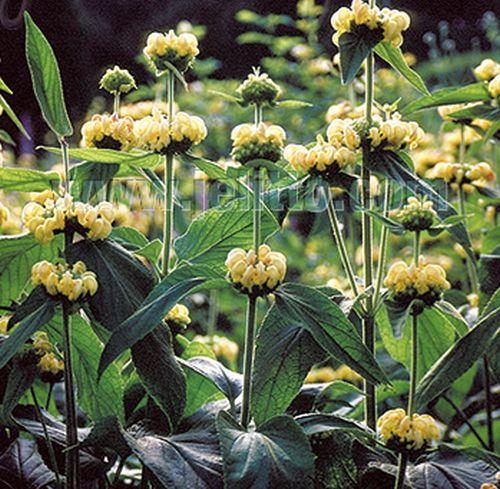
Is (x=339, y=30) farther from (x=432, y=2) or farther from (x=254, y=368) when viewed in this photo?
(x=432, y=2)

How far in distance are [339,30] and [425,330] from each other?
34cm

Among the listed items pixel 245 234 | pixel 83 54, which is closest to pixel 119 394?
pixel 245 234

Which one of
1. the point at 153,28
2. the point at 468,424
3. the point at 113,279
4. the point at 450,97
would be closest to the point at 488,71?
the point at 450,97

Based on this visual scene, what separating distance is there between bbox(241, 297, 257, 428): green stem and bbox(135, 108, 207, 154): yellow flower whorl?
0.18 m

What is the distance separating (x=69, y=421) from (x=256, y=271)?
0.21 m

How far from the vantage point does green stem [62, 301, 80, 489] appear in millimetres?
721

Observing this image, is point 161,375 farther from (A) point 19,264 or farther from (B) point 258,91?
(B) point 258,91

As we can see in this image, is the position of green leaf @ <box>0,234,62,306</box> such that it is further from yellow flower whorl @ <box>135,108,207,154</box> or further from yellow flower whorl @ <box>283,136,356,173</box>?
yellow flower whorl @ <box>283,136,356,173</box>

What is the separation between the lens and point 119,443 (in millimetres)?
712

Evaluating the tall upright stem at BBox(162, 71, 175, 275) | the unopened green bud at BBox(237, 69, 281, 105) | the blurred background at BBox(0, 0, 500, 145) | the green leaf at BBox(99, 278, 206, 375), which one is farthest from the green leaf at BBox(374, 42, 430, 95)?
the blurred background at BBox(0, 0, 500, 145)

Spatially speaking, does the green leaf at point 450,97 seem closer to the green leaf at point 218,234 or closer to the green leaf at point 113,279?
the green leaf at point 218,234

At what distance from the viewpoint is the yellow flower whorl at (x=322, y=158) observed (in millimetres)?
837

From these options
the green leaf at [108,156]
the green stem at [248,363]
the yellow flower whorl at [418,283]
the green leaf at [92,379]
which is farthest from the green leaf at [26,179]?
the yellow flower whorl at [418,283]

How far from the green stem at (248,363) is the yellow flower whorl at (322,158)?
6.7 inches
